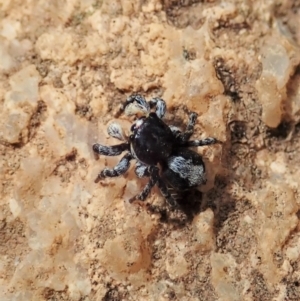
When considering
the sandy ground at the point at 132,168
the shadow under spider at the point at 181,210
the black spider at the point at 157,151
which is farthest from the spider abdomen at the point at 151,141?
the shadow under spider at the point at 181,210

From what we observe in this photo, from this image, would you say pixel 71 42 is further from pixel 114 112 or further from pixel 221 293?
pixel 221 293

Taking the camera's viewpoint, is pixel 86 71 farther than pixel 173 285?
Yes

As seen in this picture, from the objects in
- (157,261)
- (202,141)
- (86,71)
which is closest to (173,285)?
(157,261)

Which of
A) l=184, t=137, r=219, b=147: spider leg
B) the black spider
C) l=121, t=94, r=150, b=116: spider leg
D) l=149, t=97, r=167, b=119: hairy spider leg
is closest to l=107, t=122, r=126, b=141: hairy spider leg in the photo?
the black spider

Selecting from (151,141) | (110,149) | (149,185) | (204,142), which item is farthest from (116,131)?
(204,142)

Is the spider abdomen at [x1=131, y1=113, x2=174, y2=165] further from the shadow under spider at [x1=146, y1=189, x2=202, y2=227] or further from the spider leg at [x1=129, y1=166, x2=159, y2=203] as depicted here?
the shadow under spider at [x1=146, y1=189, x2=202, y2=227]

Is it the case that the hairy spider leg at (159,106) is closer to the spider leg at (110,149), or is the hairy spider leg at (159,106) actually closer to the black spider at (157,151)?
the black spider at (157,151)

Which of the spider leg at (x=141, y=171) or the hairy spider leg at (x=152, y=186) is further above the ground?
the hairy spider leg at (x=152, y=186)
